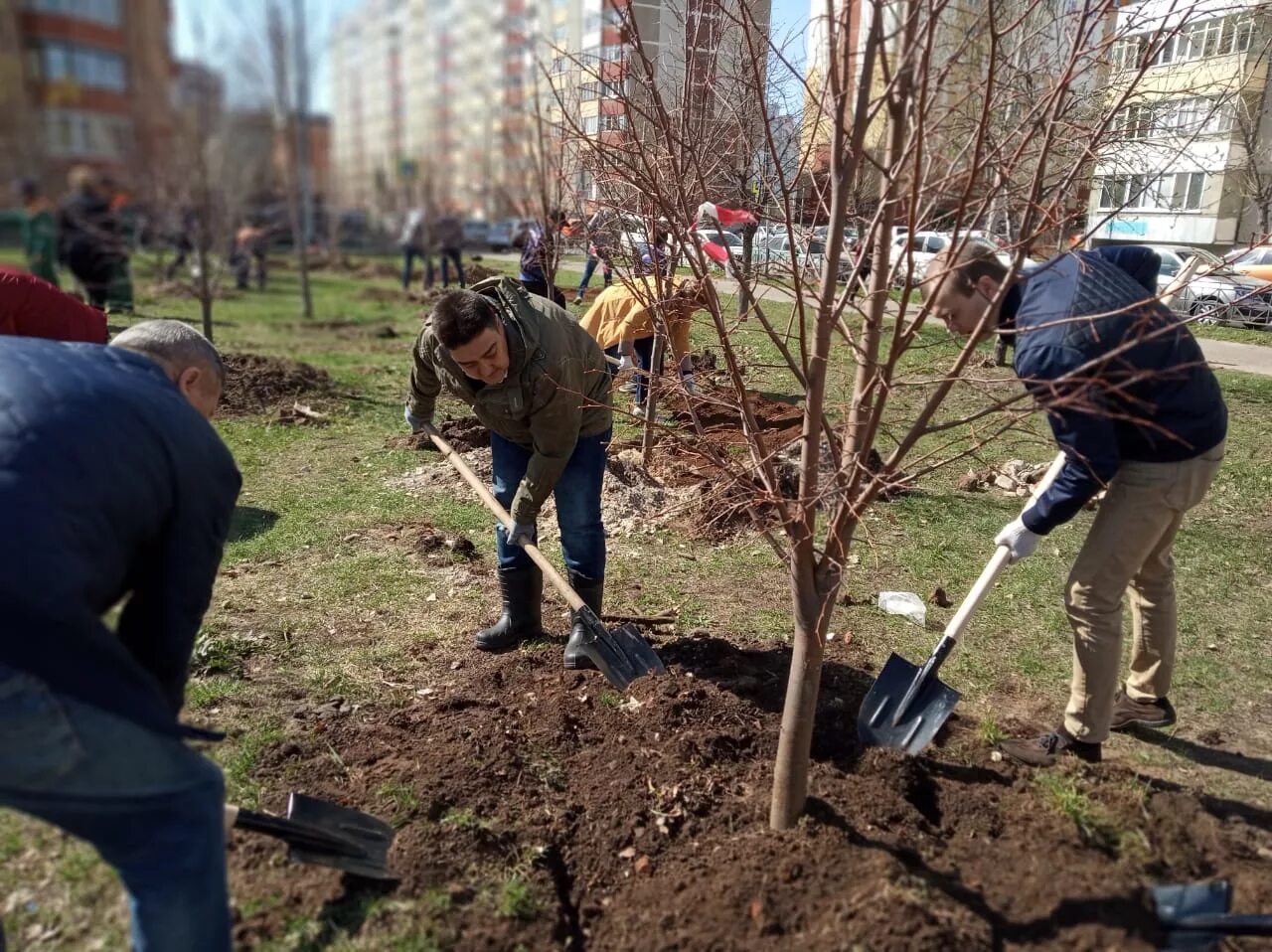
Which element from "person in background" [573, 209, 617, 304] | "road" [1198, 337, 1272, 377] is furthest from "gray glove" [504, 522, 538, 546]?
"road" [1198, 337, 1272, 377]

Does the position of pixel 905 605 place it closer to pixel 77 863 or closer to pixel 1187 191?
pixel 77 863

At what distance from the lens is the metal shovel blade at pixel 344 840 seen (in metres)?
2.37

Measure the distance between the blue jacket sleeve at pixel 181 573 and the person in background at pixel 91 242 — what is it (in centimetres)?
1112

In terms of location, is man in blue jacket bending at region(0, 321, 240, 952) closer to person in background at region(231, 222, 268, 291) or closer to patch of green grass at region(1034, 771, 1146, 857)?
patch of green grass at region(1034, 771, 1146, 857)

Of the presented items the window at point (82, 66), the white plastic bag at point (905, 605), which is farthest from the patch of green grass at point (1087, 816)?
the window at point (82, 66)

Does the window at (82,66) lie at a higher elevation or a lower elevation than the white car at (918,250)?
higher

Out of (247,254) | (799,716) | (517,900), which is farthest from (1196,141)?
(247,254)

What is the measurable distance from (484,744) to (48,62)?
1316 inches

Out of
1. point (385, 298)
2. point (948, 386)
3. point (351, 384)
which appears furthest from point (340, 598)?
point (385, 298)

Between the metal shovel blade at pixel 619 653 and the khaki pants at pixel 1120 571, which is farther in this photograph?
the metal shovel blade at pixel 619 653

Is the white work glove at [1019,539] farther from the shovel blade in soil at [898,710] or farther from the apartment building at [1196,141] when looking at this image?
the apartment building at [1196,141]

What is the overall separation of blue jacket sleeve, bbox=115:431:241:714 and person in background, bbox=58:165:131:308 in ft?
36.5

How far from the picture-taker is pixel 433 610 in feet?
13.8

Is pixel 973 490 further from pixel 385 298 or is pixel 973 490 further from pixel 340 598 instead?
pixel 385 298
